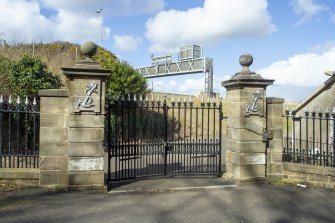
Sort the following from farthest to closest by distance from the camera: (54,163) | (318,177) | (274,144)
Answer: (274,144) < (318,177) < (54,163)

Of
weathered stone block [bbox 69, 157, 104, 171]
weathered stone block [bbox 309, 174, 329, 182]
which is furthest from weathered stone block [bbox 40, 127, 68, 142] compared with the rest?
weathered stone block [bbox 309, 174, 329, 182]

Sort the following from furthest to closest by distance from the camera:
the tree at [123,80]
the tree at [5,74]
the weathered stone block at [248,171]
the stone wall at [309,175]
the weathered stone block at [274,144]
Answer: the tree at [123,80], the tree at [5,74], the weathered stone block at [274,144], the weathered stone block at [248,171], the stone wall at [309,175]

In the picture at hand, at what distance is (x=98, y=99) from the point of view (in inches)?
275

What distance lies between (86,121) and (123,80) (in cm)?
1041

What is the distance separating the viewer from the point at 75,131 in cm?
693

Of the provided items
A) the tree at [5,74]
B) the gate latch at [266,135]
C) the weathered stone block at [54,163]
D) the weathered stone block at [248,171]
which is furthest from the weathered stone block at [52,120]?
the tree at [5,74]

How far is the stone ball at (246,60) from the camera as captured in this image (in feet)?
27.0

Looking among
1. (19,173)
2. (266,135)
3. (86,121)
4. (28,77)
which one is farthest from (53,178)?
(28,77)

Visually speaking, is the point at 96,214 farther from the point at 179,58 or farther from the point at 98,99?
the point at 179,58

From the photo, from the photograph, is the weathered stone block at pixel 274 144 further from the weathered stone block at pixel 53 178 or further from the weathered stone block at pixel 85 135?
the weathered stone block at pixel 53 178

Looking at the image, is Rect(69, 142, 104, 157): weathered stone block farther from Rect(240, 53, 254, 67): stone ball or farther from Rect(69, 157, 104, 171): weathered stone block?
Rect(240, 53, 254, 67): stone ball

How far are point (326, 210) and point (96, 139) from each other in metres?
4.76

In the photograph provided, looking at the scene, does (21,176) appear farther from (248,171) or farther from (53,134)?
(248,171)

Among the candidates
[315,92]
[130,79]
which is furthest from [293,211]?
[130,79]
